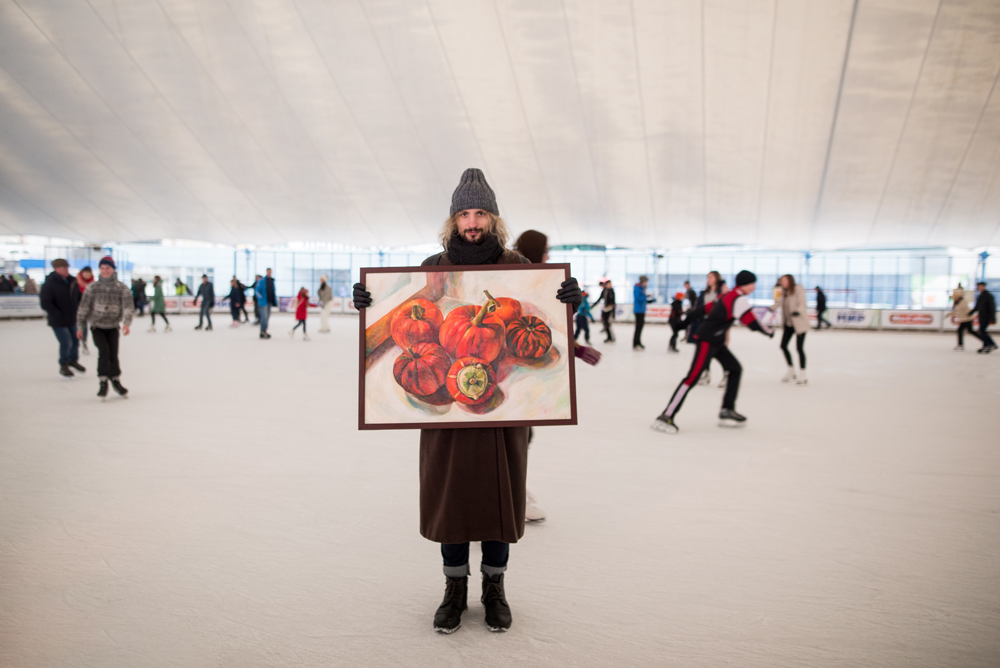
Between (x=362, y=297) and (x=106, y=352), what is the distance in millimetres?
6024

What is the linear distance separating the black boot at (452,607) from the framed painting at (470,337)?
28.4 inches

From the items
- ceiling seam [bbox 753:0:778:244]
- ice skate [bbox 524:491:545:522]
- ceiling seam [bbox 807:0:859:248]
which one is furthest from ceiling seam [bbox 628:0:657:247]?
ice skate [bbox 524:491:545:522]

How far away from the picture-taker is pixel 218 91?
20.5m

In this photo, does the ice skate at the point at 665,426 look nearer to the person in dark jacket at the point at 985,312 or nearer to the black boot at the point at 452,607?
the black boot at the point at 452,607

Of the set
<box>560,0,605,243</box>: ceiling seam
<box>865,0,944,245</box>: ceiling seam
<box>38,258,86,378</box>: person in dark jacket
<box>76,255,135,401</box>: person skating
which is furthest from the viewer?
<box>560,0,605,243</box>: ceiling seam

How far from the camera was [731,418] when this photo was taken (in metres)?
5.81

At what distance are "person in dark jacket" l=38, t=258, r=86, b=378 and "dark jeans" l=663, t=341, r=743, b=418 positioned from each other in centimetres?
805

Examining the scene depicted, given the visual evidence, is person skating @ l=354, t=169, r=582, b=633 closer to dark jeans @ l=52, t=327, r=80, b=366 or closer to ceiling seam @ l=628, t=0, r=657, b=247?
dark jeans @ l=52, t=327, r=80, b=366

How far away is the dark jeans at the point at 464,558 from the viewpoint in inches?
90.2

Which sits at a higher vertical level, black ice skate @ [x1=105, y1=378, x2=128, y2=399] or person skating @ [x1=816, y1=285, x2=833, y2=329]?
person skating @ [x1=816, y1=285, x2=833, y2=329]

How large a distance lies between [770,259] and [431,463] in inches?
1374

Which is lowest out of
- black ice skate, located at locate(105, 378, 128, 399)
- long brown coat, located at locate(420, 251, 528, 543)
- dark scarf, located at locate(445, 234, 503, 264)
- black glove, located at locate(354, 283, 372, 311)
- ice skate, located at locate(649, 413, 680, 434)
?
Answer: ice skate, located at locate(649, 413, 680, 434)

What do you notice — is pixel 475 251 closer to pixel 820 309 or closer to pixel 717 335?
pixel 717 335

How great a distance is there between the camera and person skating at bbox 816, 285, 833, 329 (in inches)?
837
